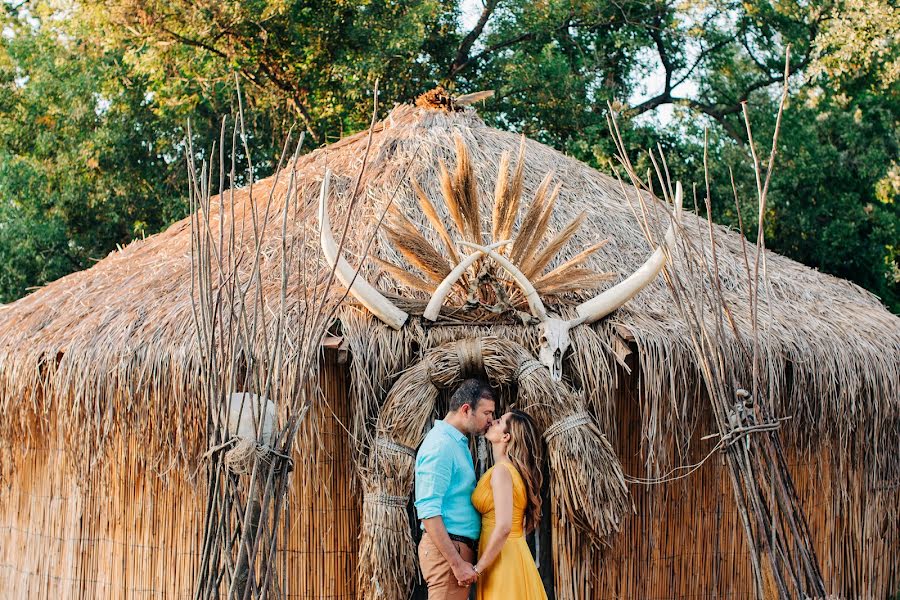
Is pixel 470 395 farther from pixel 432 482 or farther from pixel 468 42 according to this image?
pixel 468 42

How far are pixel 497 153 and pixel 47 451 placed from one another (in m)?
3.32

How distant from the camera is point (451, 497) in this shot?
448 centimetres

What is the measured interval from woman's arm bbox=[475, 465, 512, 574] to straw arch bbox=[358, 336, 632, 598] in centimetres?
64

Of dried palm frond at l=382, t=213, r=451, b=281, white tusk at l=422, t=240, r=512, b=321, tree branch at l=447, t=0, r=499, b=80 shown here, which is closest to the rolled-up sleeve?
white tusk at l=422, t=240, r=512, b=321

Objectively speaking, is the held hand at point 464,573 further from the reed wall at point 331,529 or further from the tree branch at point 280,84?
the tree branch at point 280,84

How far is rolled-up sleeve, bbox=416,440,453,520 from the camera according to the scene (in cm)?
435

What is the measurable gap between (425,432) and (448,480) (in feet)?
2.34

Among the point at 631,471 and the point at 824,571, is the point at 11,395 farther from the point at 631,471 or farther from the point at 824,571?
the point at 824,571

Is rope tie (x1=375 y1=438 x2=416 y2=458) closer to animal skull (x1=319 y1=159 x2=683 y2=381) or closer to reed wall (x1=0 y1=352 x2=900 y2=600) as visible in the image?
reed wall (x1=0 y1=352 x2=900 y2=600)

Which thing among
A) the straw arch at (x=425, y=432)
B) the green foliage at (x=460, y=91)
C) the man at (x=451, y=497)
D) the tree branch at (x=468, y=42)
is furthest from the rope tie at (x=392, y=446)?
the tree branch at (x=468, y=42)

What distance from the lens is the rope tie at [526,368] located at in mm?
5062

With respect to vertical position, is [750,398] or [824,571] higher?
[750,398]

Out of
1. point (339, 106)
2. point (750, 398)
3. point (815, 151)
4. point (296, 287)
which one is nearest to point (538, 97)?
point (339, 106)

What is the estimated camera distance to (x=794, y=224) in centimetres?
1123
